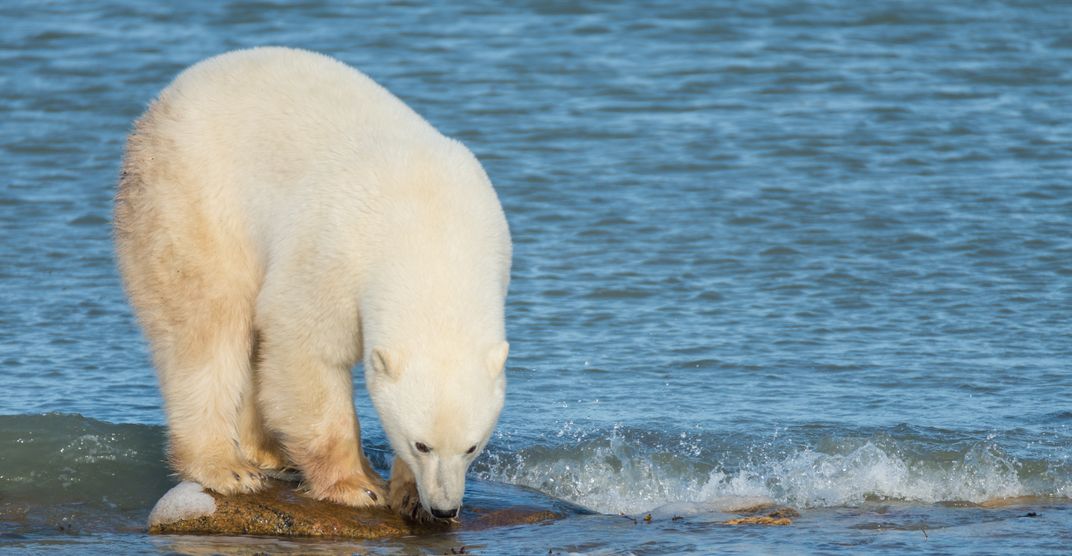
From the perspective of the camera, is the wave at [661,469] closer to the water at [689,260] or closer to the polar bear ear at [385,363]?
the water at [689,260]

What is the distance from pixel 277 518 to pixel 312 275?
3.87ft

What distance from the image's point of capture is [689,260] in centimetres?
1186

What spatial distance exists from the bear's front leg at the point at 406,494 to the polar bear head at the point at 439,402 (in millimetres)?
821

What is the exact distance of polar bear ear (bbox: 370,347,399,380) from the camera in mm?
5826

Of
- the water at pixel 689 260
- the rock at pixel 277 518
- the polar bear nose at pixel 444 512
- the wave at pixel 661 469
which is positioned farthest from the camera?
the water at pixel 689 260

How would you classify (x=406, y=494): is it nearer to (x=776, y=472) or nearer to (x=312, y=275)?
(x=312, y=275)

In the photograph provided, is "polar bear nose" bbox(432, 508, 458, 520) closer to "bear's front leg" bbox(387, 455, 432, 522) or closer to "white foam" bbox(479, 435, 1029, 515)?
"bear's front leg" bbox(387, 455, 432, 522)

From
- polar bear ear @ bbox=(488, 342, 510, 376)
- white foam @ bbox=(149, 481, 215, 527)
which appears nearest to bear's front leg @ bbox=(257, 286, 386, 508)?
white foam @ bbox=(149, 481, 215, 527)

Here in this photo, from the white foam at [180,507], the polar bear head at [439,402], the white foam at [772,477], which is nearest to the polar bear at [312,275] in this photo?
the polar bear head at [439,402]

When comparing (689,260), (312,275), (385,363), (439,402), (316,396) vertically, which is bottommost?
(689,260)

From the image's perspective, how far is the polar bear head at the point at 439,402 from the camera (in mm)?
5840

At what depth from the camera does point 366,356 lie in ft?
20.2

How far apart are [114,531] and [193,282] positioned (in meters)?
1.17

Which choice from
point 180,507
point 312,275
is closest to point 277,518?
point 180,507
